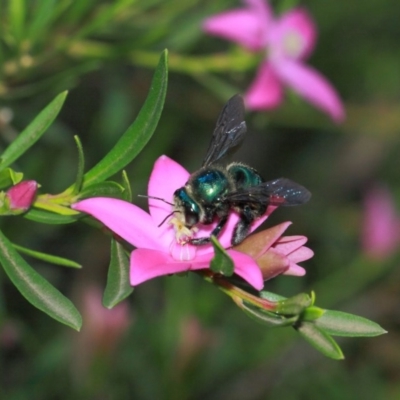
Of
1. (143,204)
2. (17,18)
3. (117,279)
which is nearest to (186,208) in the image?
(117,279)

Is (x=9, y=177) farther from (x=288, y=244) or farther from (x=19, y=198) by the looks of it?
(x=288, y=244)

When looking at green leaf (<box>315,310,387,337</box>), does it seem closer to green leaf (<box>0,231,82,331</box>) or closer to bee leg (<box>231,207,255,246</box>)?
bee leg (<box>231,207,255,246</box>)

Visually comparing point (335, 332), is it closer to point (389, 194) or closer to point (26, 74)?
point (26, 74)

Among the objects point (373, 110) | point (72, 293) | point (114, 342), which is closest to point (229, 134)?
point (114, 342)

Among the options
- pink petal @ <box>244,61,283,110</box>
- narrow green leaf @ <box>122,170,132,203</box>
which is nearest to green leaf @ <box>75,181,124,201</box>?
narrow green leaf @ <box>122,170,132,203</box>

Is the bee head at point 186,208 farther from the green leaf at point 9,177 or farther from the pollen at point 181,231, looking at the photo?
the green leaf at point 9,177

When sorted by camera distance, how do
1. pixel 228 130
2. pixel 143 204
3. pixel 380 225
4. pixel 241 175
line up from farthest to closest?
pixel 380 225, pixel 143 204, pixel 228 130, pixel 241 175
